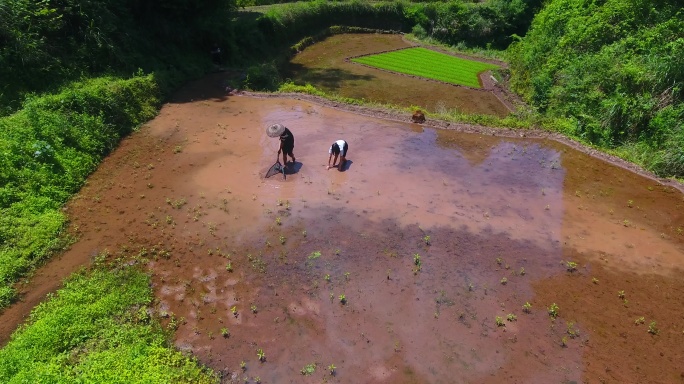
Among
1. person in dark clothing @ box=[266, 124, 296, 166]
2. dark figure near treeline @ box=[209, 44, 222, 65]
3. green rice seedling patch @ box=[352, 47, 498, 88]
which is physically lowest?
green rice seedling patch @ box=[352, 47, 498, 88]

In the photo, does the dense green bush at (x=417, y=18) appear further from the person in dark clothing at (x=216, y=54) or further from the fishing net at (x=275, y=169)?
the fishing net at (x=275, y=169)

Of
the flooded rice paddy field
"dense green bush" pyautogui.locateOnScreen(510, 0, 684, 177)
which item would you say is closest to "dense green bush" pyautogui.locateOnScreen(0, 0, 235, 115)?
the flooded rice paddy field

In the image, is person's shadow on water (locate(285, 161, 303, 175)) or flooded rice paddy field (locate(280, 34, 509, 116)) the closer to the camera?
person's shadow on water (locate(285, 161, 303, 175))

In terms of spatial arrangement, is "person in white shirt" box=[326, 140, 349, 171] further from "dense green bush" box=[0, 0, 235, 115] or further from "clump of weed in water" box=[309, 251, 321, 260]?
"dense green bush" box=[0, 0, 235, 115]

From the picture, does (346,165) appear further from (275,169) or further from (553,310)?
(553,310)

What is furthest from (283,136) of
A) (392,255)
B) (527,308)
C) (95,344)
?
(527,308)
